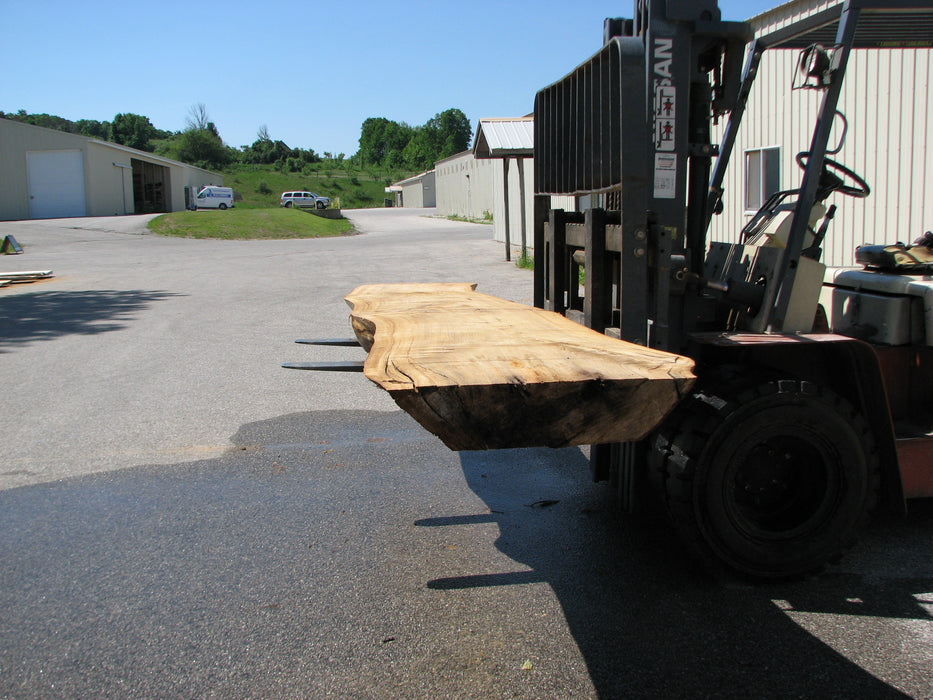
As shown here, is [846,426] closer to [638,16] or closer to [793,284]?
[793,284]

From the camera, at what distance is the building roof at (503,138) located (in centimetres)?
1978

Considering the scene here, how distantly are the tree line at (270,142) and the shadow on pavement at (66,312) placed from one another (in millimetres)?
87372

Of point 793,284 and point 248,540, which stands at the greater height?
point 793,284

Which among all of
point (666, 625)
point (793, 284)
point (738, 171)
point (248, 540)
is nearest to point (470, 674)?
point (666, 625)

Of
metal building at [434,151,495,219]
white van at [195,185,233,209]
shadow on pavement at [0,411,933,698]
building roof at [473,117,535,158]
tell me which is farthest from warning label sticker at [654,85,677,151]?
white van at [195,185,233,209]

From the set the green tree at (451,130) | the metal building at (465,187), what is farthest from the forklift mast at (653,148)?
the green tree at (451,130)

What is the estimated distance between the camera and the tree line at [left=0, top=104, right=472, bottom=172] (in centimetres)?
10244

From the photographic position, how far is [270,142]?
12612 centimetres

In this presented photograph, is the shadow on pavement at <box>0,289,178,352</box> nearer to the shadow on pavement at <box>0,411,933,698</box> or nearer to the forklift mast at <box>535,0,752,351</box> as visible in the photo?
the shadow on pavement at <box>0,411,933,698</box>

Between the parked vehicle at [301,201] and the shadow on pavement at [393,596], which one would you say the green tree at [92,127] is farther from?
the shadow on pavement at [393,596]

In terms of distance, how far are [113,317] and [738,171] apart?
10.6m

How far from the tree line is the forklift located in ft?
329

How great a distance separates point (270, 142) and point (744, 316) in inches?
5136

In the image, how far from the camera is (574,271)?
479cm
